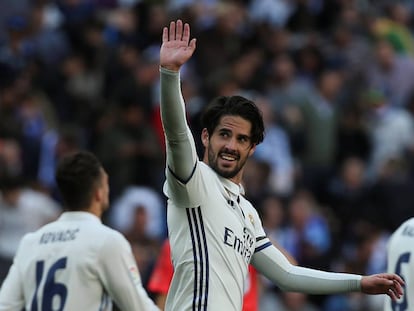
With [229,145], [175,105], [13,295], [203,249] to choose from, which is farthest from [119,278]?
[175,105]

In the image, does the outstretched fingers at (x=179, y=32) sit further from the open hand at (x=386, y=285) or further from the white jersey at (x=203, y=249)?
the open hand at (x=386, y=285)

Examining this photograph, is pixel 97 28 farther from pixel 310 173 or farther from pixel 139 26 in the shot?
pixel 310 173

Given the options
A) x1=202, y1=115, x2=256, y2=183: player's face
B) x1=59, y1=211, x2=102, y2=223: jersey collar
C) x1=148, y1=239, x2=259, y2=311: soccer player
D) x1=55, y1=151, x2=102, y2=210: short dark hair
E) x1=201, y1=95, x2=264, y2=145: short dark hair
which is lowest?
x1=148, y1=239, x2=259, y2=311: soccer player

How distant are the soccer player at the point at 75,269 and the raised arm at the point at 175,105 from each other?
1204mm

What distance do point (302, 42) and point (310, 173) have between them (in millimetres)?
3175

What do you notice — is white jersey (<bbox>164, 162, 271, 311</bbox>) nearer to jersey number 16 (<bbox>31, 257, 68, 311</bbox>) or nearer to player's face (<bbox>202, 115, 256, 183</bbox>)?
player's face (<bbox>202, 115, 256, 183</bbox>)

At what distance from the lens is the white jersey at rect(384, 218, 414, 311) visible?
819 centimetres

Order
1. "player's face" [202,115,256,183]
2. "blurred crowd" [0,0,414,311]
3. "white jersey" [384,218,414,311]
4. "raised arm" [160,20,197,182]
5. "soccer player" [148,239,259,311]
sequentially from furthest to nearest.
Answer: "blurred crowd" [0,0,414,311], "soccer player" [148,239,259,311], "white jersey" [384,218,414,311], "player's face" [202,115,256,183], "raised arm" [160,20,197,182]

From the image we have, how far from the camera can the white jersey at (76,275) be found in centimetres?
738

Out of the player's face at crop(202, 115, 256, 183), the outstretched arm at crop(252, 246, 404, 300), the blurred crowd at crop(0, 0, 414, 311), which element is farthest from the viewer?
the blurred crowd at crop(0, 0, 414, 311)

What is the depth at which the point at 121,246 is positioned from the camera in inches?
294

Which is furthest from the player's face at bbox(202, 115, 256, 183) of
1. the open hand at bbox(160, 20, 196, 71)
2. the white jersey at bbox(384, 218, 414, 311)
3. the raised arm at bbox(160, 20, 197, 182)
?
the white jersey at bbox(384, 218, 414, 311)

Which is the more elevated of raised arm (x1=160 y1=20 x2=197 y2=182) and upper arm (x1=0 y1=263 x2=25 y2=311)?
raised arm (x1=160 y1=20 x2=197 y2=182)

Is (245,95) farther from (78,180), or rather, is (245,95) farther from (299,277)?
(299,277)
